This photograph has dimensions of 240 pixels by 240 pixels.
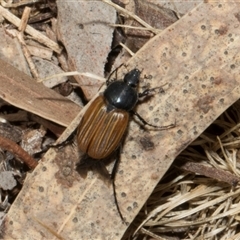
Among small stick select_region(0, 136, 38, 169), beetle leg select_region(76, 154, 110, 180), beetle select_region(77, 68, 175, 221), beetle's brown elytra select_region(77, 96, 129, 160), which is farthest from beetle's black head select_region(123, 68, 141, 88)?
small stick select_region(0, 136, 38, 169)

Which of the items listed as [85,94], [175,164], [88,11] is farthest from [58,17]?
[175,164]

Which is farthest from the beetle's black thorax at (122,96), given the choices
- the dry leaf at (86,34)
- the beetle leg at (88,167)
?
the beetle leg at (88,167)

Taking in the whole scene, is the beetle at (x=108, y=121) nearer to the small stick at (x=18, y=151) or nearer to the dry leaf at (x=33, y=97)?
the dry leaf at (x=33, y=97)

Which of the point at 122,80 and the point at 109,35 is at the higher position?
the point at 109,35

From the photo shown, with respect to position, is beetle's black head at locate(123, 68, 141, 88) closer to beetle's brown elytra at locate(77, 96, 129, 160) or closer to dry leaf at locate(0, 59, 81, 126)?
beetle's brown elytra at locate(77, 96, 129, 160)

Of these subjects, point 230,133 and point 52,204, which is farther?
point 230,133

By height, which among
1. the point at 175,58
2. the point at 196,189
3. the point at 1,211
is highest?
the point at 175,58

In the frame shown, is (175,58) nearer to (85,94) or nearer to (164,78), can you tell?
(164,78)
